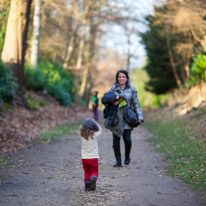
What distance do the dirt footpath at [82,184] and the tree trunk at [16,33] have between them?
7.14 meters

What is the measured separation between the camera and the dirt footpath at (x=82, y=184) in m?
4.81

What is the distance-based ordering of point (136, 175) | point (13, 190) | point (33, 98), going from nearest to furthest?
point (13, 190), point (136, 175), point (33, 98)

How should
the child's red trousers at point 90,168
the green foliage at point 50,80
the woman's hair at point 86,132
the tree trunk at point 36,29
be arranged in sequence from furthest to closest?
1. the tree trunk at point 36,29
2. the green foliage at point 50,80
3. the woman's hair at point 86,132
4. the child's red trousers at point 90,168

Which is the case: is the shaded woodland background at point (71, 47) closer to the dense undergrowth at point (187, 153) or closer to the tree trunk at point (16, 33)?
the tree trunk at point (16, 33)

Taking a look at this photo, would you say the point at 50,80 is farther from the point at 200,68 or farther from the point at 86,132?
the point at 86,132

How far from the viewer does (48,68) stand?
80.0ft

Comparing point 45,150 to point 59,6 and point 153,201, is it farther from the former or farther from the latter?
point 59,6

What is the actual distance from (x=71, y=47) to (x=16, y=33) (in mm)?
14190

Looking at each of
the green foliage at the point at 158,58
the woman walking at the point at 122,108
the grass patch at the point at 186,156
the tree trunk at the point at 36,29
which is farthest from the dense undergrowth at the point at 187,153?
the green foliage at the point at 158,58

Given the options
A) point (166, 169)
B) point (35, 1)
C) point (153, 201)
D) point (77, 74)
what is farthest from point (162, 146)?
point (77, 74)

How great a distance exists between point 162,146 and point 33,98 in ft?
32.9

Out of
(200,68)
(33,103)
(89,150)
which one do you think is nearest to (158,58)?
(200,68)

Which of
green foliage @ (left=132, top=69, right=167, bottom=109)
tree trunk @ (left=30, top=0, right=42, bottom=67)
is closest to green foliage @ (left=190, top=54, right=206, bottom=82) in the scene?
tree trunk @ (left=30, top=0, right=42, bottom=67)

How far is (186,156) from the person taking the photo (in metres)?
8.41
